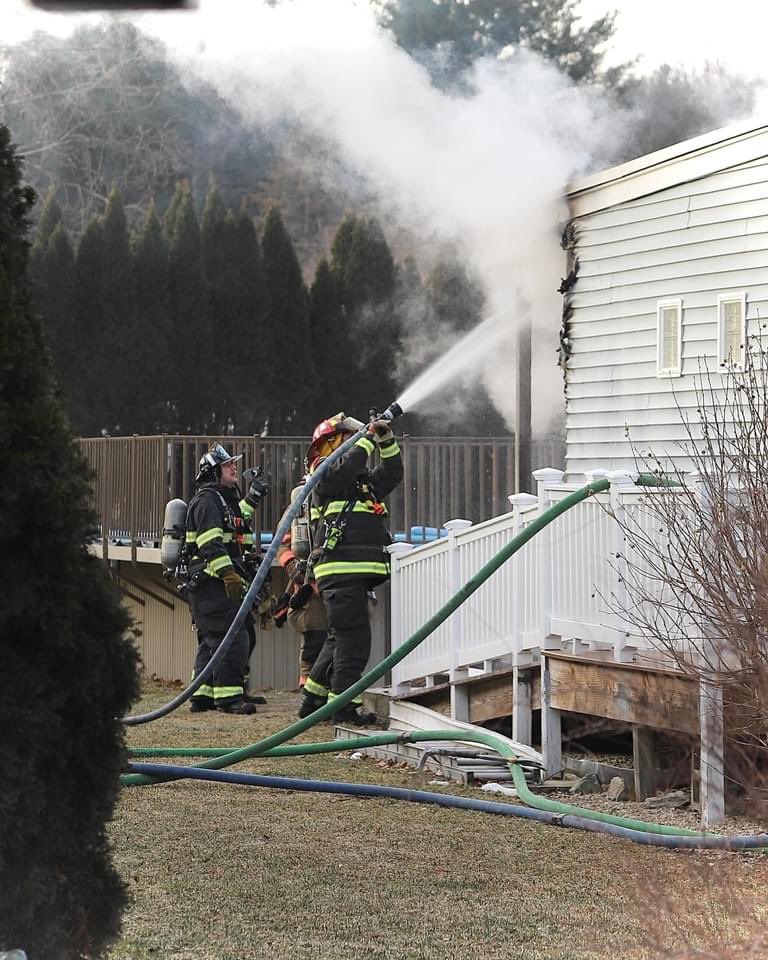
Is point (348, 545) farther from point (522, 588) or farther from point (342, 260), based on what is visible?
point (342, 260)

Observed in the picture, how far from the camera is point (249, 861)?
21.1 ft

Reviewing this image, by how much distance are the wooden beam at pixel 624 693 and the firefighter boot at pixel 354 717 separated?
249 cm

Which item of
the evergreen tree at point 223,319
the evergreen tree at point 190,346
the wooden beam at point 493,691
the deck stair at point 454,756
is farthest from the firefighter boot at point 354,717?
the evergreen tree at point 223,319

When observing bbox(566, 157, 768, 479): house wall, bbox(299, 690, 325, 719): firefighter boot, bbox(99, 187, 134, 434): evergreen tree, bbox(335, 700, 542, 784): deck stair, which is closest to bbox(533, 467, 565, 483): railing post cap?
bbox(335, 700, 542, 784): deck stair

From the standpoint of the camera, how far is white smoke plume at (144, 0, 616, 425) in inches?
611

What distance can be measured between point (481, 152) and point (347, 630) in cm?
815

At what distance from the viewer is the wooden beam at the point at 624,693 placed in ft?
22.4

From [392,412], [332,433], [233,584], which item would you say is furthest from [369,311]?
[392,412]

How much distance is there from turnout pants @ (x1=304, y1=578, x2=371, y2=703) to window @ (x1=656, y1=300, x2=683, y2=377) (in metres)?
3.56

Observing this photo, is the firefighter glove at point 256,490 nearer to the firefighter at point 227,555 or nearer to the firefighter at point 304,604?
the firefighter at point 227,555

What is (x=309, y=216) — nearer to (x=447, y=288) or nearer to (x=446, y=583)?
(x=447, y=288)

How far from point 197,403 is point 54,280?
3.22 meters

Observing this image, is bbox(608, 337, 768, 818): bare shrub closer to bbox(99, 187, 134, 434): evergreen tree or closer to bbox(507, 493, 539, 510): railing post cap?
bbox(507, 493, 539, 510): railing post cap

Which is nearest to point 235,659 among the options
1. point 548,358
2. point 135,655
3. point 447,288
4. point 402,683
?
point 402,683
